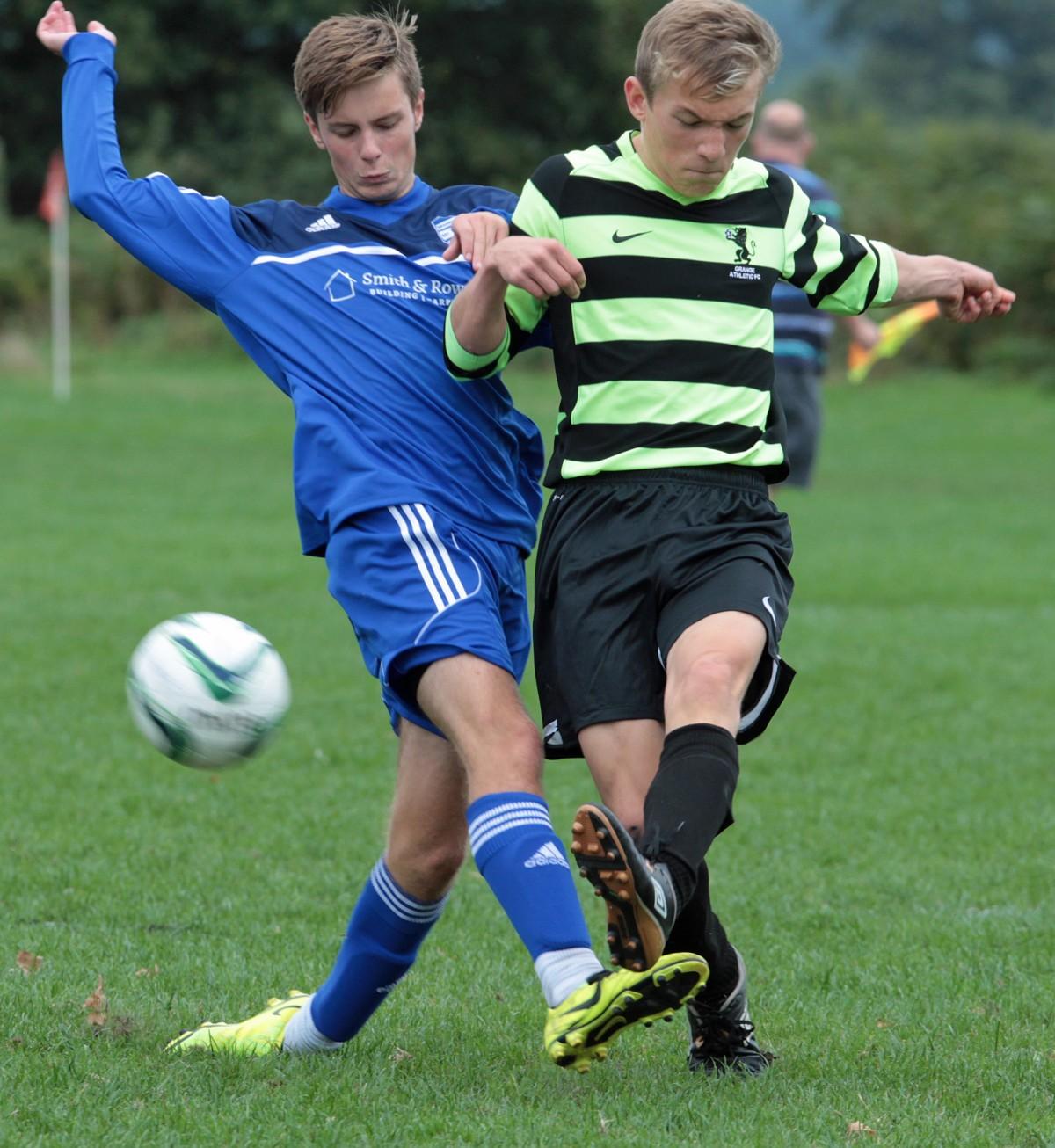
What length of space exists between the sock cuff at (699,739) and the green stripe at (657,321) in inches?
31.8

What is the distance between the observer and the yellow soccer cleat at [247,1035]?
4.17 meters

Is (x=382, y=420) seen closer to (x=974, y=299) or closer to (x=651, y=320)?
(x=651, y=320)

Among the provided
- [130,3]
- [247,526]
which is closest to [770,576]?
[247,526]

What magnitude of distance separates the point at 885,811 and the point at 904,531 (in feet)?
26.6

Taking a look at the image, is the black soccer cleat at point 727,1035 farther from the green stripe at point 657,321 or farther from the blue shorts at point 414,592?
the green stripe at point 657,321

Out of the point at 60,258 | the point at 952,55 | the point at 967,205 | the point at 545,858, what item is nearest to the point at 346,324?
the point at 545,858

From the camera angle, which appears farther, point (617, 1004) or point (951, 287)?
point (951, 287)

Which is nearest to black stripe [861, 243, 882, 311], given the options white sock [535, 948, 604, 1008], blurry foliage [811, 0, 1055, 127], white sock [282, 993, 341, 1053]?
white sock [535, 948, 604, 1008]

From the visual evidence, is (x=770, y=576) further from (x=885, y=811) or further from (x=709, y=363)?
(x=885, y=811)

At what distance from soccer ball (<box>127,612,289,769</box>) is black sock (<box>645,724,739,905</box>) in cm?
99

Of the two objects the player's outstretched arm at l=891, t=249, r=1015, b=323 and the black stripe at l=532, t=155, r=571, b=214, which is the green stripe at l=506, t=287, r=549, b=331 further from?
the player's outstretched arm at l=891, t=249, r=1015, b=323

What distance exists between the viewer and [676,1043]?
454 centimetres

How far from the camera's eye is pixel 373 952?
166 inches

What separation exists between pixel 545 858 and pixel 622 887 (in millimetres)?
391
